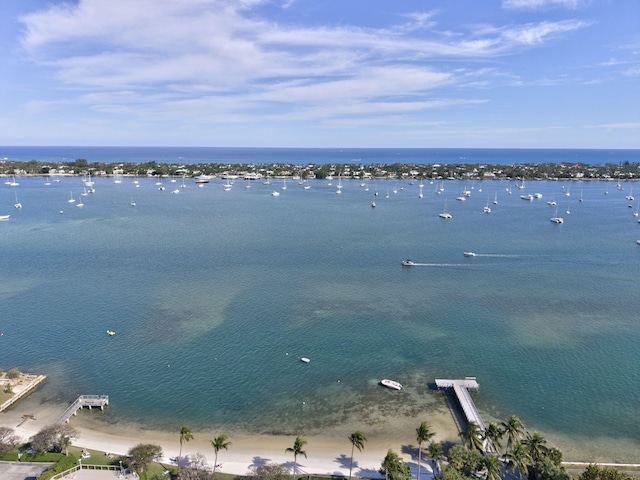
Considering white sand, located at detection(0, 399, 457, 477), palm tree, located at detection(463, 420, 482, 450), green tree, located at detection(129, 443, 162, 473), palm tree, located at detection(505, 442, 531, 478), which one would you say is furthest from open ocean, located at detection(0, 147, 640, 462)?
palm tree, located at detection(505, 442, 531, 478)

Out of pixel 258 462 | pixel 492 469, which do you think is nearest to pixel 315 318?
pixel 258 462

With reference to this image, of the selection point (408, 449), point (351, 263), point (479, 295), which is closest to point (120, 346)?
point (408, 449)

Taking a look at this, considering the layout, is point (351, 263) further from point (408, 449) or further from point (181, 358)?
point (408, 449)

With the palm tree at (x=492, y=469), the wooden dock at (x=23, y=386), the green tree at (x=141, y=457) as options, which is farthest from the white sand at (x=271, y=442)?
the palm tree at (x=492, y=469)

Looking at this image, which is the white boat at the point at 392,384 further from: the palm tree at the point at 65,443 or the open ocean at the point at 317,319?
the palm tree at the point at 65,443

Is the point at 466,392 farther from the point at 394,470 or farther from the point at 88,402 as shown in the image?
the point at 88,402
